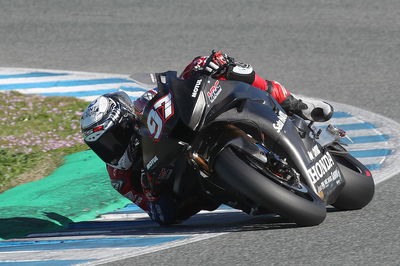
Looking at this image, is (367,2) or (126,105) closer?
(126,105)

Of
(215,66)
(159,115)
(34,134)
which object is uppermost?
(34,134)

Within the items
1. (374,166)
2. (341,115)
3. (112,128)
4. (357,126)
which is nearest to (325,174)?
(112,128)

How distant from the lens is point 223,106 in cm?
586

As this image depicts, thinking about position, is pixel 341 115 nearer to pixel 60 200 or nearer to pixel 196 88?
pixel 60 200

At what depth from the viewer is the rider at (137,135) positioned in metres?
6.30

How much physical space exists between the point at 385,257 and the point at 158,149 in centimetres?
176

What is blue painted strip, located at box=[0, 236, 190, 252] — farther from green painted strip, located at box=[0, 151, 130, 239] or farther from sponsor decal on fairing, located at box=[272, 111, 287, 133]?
sponsor decal on fairing, located at box=[272, 111, 287, 133]

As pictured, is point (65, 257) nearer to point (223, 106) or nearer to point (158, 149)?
point (158, 149)

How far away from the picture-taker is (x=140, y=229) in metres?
6.50

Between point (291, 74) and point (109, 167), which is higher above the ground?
point (291, 74)

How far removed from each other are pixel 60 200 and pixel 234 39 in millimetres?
5012

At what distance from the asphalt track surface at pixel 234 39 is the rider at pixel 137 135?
2.90 metres

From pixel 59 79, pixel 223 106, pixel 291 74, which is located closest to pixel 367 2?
pixel 291 74

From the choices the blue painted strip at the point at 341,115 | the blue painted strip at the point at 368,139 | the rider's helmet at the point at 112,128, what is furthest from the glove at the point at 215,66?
the blue painted strip at the point at 341,115
